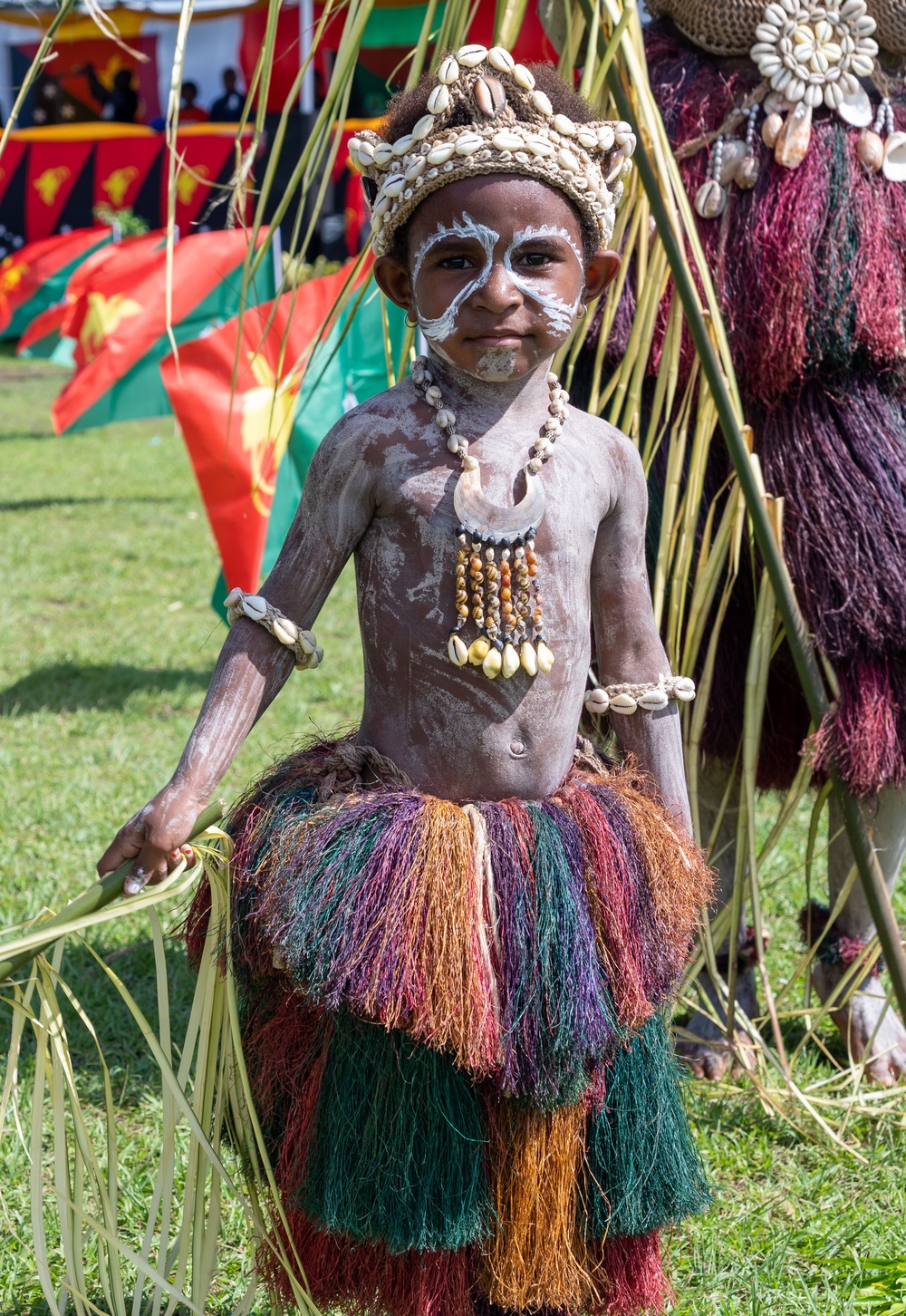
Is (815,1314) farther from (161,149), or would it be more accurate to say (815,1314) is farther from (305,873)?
(161,149)

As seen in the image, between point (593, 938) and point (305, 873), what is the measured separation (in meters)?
0.38

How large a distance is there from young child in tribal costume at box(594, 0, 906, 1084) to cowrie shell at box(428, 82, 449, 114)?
0.94 m

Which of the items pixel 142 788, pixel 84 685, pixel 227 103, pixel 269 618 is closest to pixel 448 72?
pixel 269 618

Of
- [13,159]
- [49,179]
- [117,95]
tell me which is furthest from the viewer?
[117,95]

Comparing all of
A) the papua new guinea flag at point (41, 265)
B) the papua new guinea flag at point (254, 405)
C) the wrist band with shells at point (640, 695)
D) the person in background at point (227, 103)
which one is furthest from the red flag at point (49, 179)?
the wrist band with shells at point (640, 695)

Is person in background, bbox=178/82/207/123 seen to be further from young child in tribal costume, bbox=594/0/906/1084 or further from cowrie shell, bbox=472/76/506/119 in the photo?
cowrie shell, bbox=472/76/506/119

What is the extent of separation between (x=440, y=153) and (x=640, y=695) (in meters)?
0.80

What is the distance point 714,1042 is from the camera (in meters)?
2.97

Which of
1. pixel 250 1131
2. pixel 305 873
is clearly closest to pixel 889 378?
pixel 305 873

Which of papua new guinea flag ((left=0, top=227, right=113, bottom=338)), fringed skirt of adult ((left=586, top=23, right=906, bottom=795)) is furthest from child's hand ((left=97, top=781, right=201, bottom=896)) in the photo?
papua new guinea flag ((left=0, top=227, right=113, bottom=338))

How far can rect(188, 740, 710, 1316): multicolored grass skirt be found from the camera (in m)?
1.73

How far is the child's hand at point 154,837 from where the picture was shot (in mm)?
1771

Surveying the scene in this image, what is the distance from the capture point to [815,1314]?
224 centimetres

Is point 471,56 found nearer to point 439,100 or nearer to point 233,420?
point 439,100
